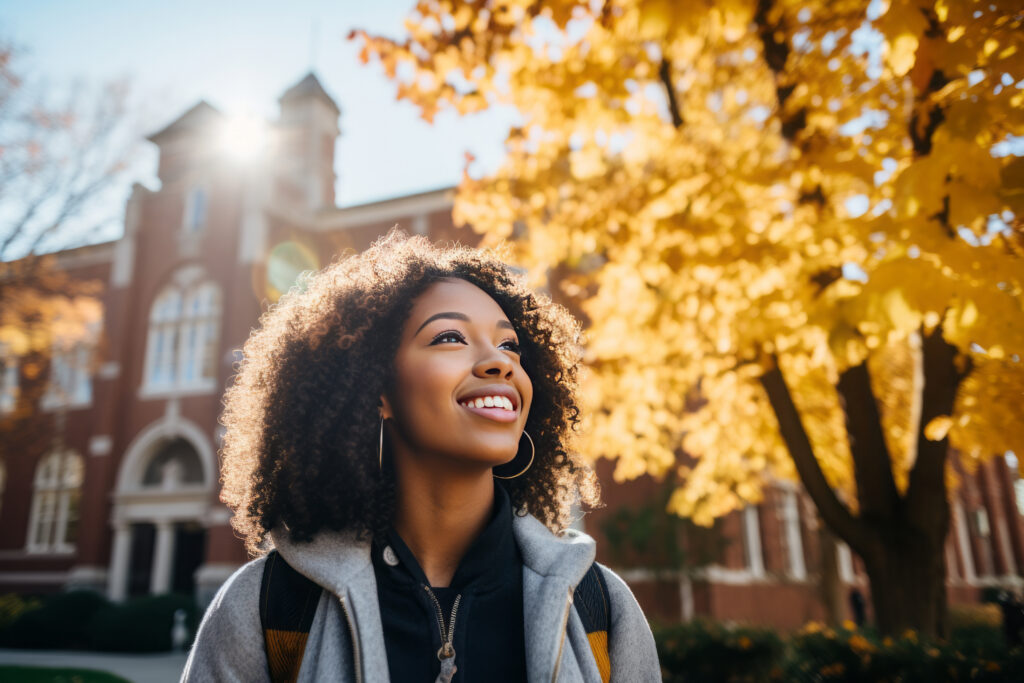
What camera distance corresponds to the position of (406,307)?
6.99 ft

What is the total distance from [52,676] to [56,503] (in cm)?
1584

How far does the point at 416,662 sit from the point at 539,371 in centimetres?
109

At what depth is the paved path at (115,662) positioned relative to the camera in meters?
11.1

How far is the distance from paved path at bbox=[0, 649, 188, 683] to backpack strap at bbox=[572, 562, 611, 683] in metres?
11.1

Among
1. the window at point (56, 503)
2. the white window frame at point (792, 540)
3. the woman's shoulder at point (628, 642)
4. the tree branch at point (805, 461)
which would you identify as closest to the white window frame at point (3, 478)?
the window at point (56, 503)

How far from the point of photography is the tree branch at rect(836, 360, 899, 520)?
196 inches

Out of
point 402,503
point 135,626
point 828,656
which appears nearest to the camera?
point 402,503

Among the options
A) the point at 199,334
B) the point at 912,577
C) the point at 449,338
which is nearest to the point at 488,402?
the point at 449,338

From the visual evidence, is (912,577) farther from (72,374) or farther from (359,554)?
(72,374)

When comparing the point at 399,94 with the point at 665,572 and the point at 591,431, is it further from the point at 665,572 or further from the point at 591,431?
the point at 665,572

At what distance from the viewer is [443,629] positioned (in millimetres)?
1738

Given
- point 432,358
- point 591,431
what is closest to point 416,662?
point 432,358

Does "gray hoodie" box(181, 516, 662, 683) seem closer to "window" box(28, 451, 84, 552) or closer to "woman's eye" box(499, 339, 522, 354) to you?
"woman's eye" box(499, 339, 522, 354)

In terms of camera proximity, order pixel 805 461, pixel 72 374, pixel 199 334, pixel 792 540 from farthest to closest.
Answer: pixel 72 374 < pixel 199 334 < pixel 792 540 < pixel 805 461
